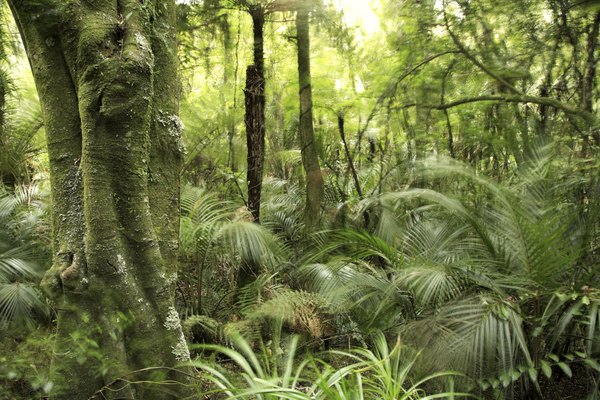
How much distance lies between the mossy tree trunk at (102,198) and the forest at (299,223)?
0.01 m

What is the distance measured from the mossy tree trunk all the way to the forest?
0.4 inches

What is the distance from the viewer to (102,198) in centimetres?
200

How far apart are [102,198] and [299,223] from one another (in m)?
3.86

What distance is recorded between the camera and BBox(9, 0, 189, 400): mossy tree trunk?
1.99 m

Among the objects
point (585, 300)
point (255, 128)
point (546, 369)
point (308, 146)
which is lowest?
point (546, 369)

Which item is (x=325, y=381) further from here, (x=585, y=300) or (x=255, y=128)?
(x=255, y=128)

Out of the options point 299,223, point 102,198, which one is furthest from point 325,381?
point 299,223

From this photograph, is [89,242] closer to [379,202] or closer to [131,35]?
[131,35]

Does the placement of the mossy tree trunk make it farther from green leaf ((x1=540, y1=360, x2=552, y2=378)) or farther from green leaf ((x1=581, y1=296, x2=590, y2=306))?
green leaf ((x1=581, y1=296, x2=590, y2=306))

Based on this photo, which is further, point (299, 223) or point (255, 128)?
point (299, 223)

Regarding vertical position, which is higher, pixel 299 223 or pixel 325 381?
pixel 325 381

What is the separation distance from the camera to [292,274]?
13.7 ft

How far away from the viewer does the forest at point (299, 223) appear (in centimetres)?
202

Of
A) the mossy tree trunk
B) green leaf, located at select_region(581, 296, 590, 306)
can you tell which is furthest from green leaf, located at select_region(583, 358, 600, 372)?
the mossy tree trunk
